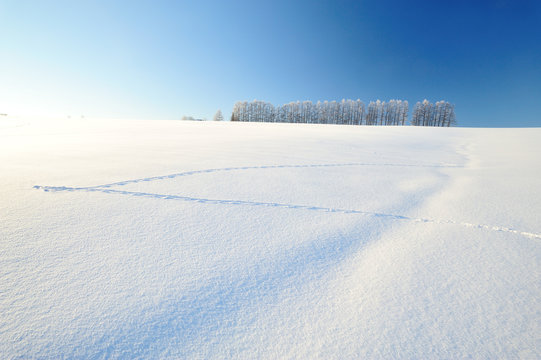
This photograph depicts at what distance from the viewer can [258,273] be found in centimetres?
140

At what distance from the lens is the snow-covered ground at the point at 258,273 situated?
101 centimetres

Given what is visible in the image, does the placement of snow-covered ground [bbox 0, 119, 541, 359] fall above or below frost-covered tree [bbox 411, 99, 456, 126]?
below

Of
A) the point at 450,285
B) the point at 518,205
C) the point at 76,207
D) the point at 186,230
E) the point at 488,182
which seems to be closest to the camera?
the point at 450,285

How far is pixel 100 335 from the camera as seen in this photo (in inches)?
38.8

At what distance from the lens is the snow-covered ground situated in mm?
1008

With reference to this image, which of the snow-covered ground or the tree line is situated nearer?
the snow-covered ground

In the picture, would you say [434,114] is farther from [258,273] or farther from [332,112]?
[258,273]

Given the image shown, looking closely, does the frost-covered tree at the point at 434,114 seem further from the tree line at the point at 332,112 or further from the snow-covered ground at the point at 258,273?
the snow-covered ground at the point at 258,273

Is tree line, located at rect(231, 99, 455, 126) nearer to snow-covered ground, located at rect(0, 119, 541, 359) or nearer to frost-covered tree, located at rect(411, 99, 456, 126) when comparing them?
frost-covered tree, located at rect(411, 99, 456, 126)

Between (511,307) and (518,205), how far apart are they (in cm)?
205

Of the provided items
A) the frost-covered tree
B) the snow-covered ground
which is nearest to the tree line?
the frost-covered tree

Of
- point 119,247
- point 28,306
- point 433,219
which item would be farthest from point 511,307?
point 28,306

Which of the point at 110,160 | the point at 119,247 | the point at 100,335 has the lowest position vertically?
the point at 100,335

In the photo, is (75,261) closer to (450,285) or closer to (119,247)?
(119,247)
